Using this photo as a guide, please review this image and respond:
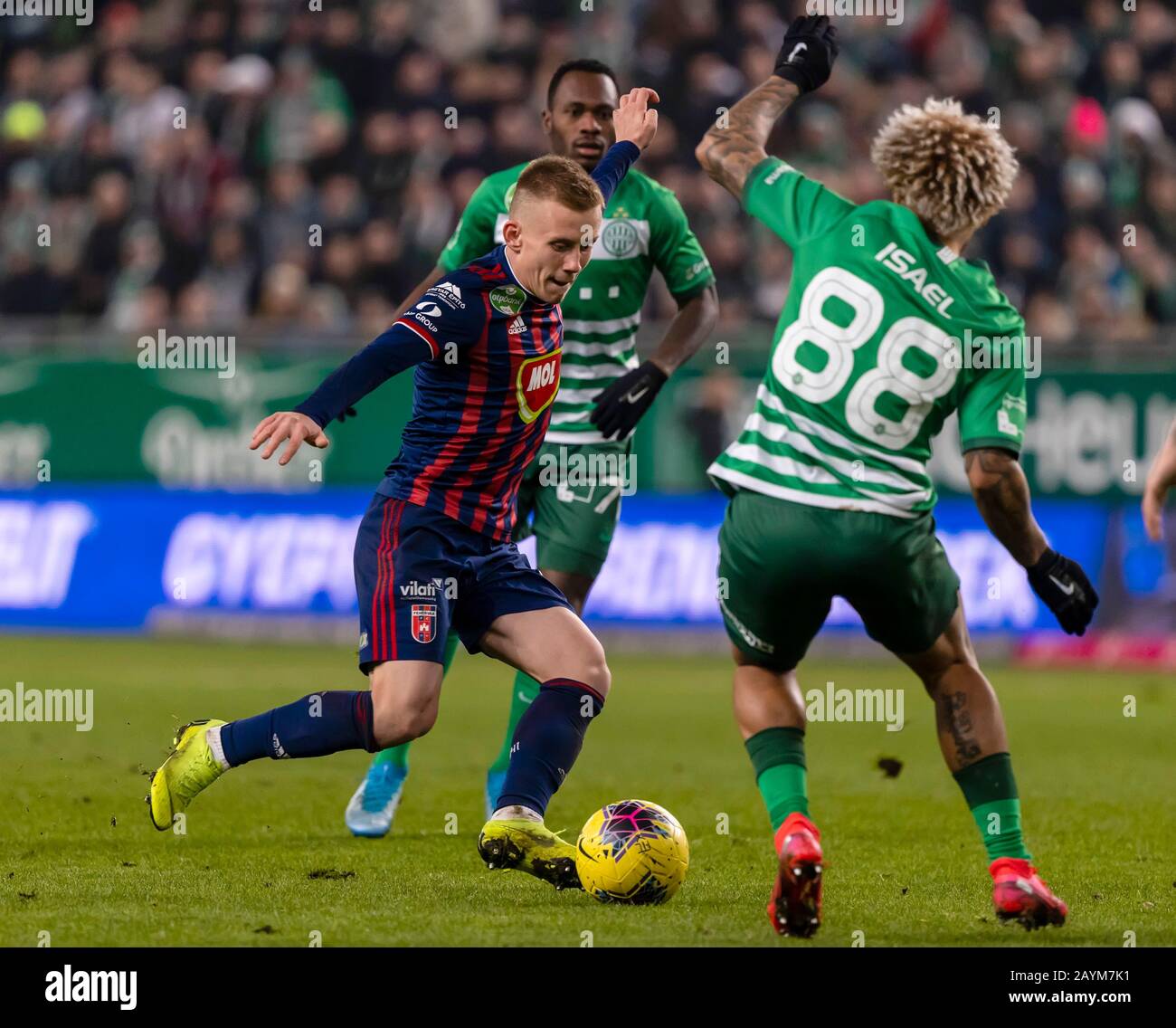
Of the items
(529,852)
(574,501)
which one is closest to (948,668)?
(529,852)

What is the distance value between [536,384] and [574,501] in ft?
4.34

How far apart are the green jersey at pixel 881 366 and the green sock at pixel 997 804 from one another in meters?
0.76

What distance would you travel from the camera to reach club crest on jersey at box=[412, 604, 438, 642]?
5762 millimetres

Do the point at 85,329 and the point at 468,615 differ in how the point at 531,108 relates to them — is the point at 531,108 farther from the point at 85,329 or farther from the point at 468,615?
the point at 468,615

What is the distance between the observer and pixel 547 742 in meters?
5.75

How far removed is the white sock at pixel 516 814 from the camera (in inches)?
221

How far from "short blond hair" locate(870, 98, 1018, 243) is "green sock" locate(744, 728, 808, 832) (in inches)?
58.1

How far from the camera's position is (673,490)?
46.6 ft

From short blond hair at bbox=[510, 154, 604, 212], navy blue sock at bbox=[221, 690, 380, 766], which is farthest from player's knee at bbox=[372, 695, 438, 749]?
short blond hair at bbox=[510, 154, 604, 212]

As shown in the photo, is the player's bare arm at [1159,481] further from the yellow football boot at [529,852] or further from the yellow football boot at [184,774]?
the yellow football boot at [184,774]

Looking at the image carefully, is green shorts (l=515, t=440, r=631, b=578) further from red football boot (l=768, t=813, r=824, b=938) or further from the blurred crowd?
the blurred crowd

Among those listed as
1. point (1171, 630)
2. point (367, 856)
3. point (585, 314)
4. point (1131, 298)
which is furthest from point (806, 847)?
point (1131, 298)

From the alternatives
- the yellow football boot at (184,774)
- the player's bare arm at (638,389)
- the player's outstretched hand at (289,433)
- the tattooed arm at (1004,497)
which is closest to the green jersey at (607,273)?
the player's bare arm at (638,389)

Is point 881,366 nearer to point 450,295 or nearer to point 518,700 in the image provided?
point 450,295
